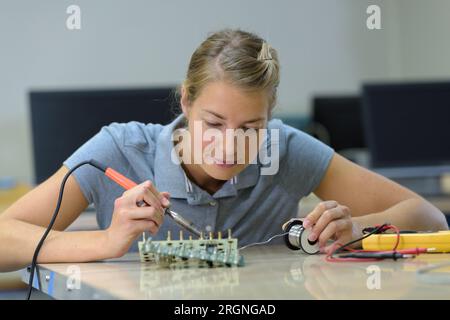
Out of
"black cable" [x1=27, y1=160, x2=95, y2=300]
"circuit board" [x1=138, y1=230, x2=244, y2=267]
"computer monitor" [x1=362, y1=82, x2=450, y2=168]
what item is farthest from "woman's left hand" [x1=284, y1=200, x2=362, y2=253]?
"computer monitor" [x1=362, y1=82, x2=450, y2=168]

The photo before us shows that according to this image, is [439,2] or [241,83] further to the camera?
[439,2]

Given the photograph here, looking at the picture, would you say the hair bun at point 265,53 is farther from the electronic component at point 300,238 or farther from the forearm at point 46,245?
the forearm at point 46,245

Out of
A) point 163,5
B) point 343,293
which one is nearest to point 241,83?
point 343,293

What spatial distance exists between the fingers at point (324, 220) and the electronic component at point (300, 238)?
0.01m

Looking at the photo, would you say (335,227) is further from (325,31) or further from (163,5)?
(325,31)

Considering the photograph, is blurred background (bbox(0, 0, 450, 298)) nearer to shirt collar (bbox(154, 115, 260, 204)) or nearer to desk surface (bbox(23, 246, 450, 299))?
shirt collar (bbox(154, 115, 260, 204))

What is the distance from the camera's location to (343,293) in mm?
940

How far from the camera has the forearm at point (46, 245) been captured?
1.32 m

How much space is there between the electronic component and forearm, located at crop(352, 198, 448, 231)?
27 cm

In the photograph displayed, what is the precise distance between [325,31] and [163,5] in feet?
3.72

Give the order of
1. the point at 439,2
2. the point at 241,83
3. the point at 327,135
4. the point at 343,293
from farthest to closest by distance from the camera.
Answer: the point at 439,2 < the point at 327,135 < the point at 241,83 < the point at 343,293

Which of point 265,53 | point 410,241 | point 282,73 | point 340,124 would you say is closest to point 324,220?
point 410,241

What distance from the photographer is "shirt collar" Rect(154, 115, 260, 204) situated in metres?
1.61

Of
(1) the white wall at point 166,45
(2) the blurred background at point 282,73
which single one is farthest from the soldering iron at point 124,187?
(1) the white wall at point 166,45
